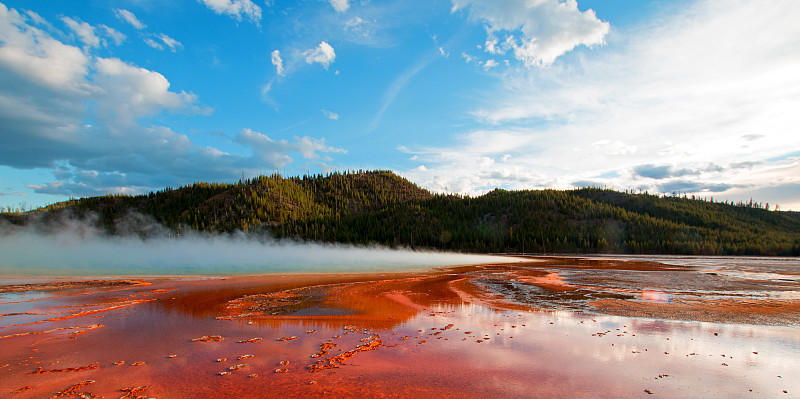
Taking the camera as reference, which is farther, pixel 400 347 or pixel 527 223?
pixel 527 223

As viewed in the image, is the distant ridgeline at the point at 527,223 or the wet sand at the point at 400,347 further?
the distant ridgeline at the point at 527,223

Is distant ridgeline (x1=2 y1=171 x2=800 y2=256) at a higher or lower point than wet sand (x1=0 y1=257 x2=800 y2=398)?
higher

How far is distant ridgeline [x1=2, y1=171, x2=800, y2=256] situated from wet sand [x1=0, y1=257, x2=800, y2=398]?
121554mm

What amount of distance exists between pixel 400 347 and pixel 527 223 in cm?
15376

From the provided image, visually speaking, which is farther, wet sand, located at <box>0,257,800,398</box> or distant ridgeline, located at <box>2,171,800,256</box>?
distant ridgeline, located at <box>2,171,800,256</box>

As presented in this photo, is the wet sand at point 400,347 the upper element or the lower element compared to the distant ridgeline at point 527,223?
lower

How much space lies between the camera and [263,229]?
536 feet

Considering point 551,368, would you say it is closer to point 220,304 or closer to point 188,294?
point 220,304

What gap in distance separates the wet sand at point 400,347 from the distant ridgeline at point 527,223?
399ft

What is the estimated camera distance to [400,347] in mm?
11234

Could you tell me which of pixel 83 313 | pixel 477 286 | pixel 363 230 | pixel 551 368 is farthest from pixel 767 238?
pixel 83 313

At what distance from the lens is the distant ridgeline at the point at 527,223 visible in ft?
428

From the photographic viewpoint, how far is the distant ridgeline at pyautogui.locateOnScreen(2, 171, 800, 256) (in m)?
130

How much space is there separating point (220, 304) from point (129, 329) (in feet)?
18.7
